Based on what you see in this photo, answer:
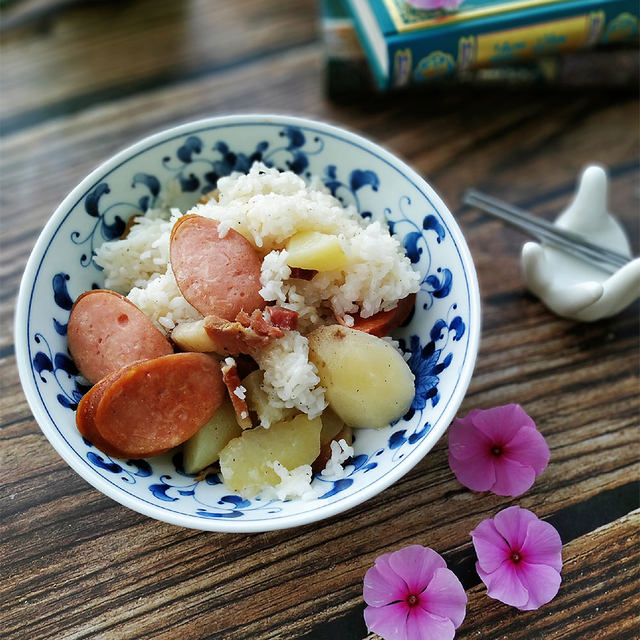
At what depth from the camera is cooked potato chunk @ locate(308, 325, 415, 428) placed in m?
1.12

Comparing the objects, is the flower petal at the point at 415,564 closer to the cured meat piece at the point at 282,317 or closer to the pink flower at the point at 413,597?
the pink flower at the point at 413,597

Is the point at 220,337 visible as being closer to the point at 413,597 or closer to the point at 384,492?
the point at 384,492

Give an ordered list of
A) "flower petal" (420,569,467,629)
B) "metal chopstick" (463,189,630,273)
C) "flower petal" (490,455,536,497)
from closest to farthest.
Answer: "flower petal" (420,569,467,629)
"flower petal" (490,455,536,497)
"metal chopstick" (463,189,630,273)

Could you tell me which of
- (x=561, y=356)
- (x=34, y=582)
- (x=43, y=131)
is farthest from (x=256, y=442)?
(x=43, y=131)

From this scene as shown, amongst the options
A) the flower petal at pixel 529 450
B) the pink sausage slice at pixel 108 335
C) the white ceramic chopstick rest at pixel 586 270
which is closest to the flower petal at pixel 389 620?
the flower petal at pixel 529 450

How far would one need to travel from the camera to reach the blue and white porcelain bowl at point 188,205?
1.05m

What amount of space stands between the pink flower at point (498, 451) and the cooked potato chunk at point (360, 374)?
0.22m

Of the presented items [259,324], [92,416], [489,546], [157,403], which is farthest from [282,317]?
[489,546]

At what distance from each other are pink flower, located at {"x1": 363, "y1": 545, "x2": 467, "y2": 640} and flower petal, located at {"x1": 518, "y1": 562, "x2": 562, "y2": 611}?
116mm

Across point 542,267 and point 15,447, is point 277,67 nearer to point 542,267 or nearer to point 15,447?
point 542,267

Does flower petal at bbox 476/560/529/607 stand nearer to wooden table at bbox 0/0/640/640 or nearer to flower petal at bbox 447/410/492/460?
wooden table at bbox 0/0/640/640

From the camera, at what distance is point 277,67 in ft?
6.39

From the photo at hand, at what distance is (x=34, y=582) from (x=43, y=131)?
1.19 m

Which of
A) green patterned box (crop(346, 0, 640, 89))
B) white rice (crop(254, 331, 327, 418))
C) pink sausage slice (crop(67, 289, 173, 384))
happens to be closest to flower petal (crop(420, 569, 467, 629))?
white rice (crop(254, 331, 327, 418))
